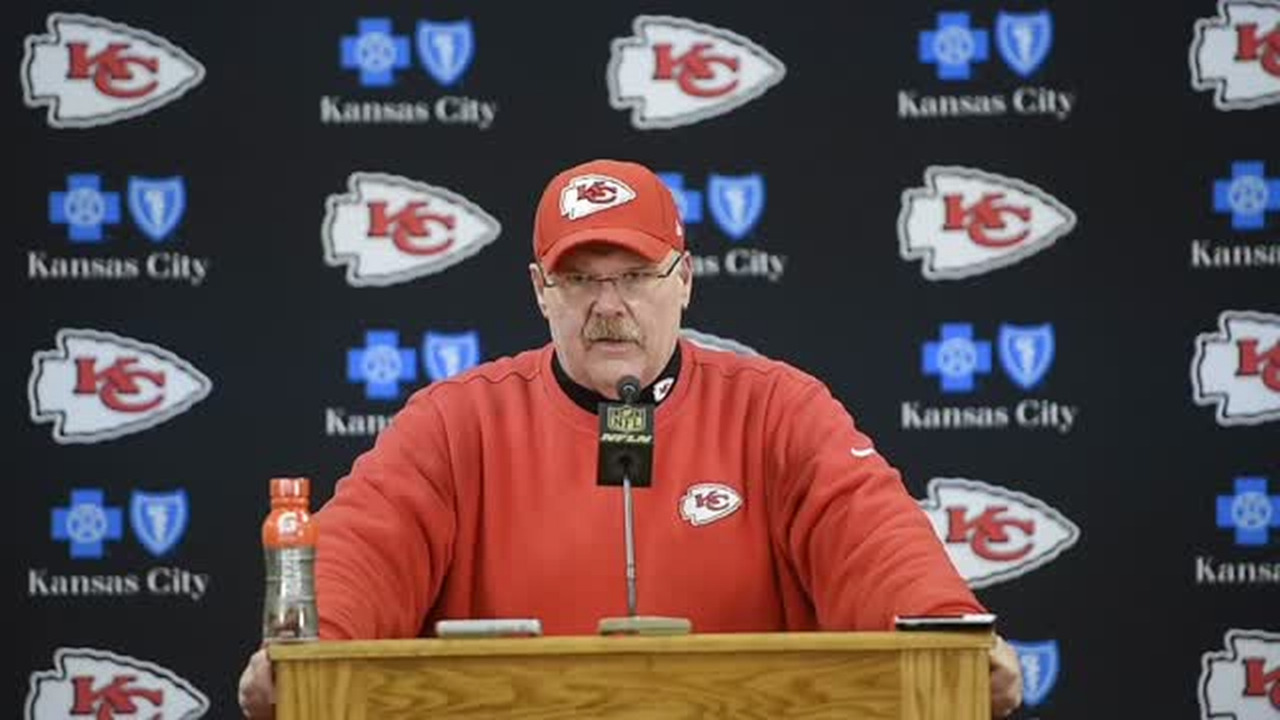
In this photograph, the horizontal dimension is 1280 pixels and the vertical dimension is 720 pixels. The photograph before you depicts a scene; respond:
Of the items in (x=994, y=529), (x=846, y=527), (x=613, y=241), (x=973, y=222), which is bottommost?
(x=994, y=529)

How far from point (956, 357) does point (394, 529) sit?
1.92 metres

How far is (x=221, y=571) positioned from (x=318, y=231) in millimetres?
784

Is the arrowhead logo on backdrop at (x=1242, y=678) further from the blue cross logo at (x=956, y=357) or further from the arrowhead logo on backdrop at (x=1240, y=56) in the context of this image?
the arrowhead logo on backdrop at (x=1240, y=56)

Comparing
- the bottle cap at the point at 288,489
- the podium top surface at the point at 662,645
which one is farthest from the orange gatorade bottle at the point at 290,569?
the podium top surface at the point at 662,645

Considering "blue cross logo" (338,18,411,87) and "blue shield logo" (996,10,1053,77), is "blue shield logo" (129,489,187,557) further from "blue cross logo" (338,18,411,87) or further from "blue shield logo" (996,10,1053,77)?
"blue shield logo" (996,10,1053,77)

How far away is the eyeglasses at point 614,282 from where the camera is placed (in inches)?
127

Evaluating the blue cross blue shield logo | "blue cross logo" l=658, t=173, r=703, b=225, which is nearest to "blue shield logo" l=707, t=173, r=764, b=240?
"blue cross logo" l=658, t=173, r=703, b=225

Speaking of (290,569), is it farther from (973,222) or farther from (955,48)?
(955,48)

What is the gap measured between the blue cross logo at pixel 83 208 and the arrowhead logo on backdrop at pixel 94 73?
0.43ft

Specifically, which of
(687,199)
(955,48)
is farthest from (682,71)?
(955,48)

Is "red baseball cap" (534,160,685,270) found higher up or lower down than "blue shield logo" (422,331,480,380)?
higher up

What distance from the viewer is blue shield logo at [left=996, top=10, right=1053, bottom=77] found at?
4.77 meters

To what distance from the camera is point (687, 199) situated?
4770 mm

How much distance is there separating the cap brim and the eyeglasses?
0.11 feet
